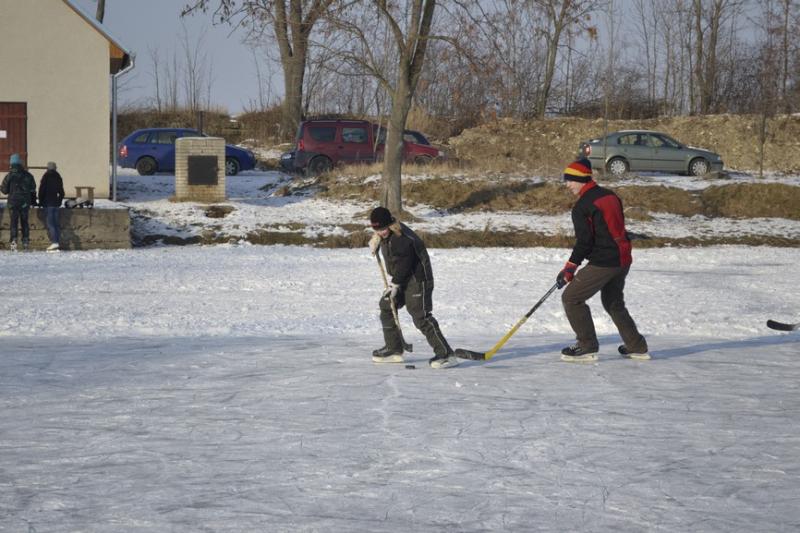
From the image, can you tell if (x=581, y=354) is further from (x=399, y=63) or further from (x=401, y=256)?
(x=399, y=63)

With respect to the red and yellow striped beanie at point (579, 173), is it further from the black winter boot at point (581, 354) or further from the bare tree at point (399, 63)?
the bare tree at point (399, 63)

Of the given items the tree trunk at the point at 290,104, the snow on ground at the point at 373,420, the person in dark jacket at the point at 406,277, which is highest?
the tree trunk at the point at 290,104

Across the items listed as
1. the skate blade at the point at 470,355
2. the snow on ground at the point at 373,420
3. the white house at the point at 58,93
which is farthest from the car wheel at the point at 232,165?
the skate blade at the point at 470,355

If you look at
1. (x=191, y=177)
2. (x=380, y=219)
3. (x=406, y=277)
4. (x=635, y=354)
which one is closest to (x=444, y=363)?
(x=406, y=277)

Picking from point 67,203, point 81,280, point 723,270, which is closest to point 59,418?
point 81,280

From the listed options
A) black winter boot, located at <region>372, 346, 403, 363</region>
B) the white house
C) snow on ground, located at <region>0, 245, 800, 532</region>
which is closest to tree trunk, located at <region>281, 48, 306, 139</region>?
the white house

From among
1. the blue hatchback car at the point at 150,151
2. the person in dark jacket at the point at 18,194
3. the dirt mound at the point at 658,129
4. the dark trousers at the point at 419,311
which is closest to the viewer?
the dark trousers at the point at 419,311

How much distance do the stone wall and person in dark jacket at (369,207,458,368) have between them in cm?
1527

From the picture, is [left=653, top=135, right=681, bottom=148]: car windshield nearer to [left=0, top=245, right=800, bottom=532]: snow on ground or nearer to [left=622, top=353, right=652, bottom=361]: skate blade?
[left=0, top=245, right=800, bottom=532]: snow on ground

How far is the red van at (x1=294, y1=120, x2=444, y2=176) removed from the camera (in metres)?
28.7

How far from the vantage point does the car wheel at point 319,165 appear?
2867cm

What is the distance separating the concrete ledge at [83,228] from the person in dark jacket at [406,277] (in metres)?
12.1

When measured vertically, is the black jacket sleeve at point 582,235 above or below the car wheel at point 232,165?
below

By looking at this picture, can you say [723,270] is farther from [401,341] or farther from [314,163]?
[314,163]
